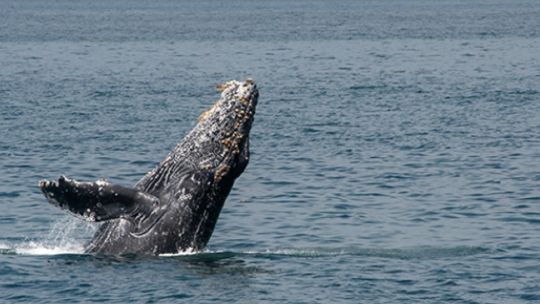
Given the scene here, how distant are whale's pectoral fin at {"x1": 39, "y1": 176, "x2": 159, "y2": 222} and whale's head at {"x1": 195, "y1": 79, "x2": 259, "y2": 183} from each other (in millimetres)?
1411

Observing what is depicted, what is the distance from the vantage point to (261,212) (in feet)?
96.9

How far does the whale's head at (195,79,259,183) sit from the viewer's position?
21391 millimetres

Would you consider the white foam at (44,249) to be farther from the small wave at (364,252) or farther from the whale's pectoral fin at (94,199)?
the small wave at (364,252)

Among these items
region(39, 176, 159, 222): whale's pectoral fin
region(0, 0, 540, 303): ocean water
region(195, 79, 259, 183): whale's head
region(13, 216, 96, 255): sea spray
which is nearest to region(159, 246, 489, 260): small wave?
region(0, 0, 540, 303): ocean water

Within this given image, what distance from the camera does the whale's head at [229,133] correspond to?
2139cm

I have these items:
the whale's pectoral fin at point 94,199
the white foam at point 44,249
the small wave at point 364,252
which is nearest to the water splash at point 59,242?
the white foam at point 44,249

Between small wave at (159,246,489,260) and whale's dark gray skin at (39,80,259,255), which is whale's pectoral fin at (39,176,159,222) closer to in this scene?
whale's dark gray skin at (39,80,259,255)

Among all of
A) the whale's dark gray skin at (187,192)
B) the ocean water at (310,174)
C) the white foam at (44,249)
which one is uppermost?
the whale's dark gray skin at (187,192)

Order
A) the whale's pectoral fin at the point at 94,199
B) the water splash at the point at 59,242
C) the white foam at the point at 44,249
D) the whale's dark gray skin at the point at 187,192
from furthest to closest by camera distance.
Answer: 1. the water splash at the point at 59,242
2. the white foam at the point at 44,249
3. the whale's dark gray skin at the point at 187,192
4. the whale's pectoral fin at the point at 94,199

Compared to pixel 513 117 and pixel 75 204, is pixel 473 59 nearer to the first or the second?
pixel 513 117

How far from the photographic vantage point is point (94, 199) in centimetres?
1998

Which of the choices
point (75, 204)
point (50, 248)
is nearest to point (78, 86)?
point (50, 248)

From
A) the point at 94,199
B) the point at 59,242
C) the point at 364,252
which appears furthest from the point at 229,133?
the point at 59,242

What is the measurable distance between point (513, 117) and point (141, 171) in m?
17.7
